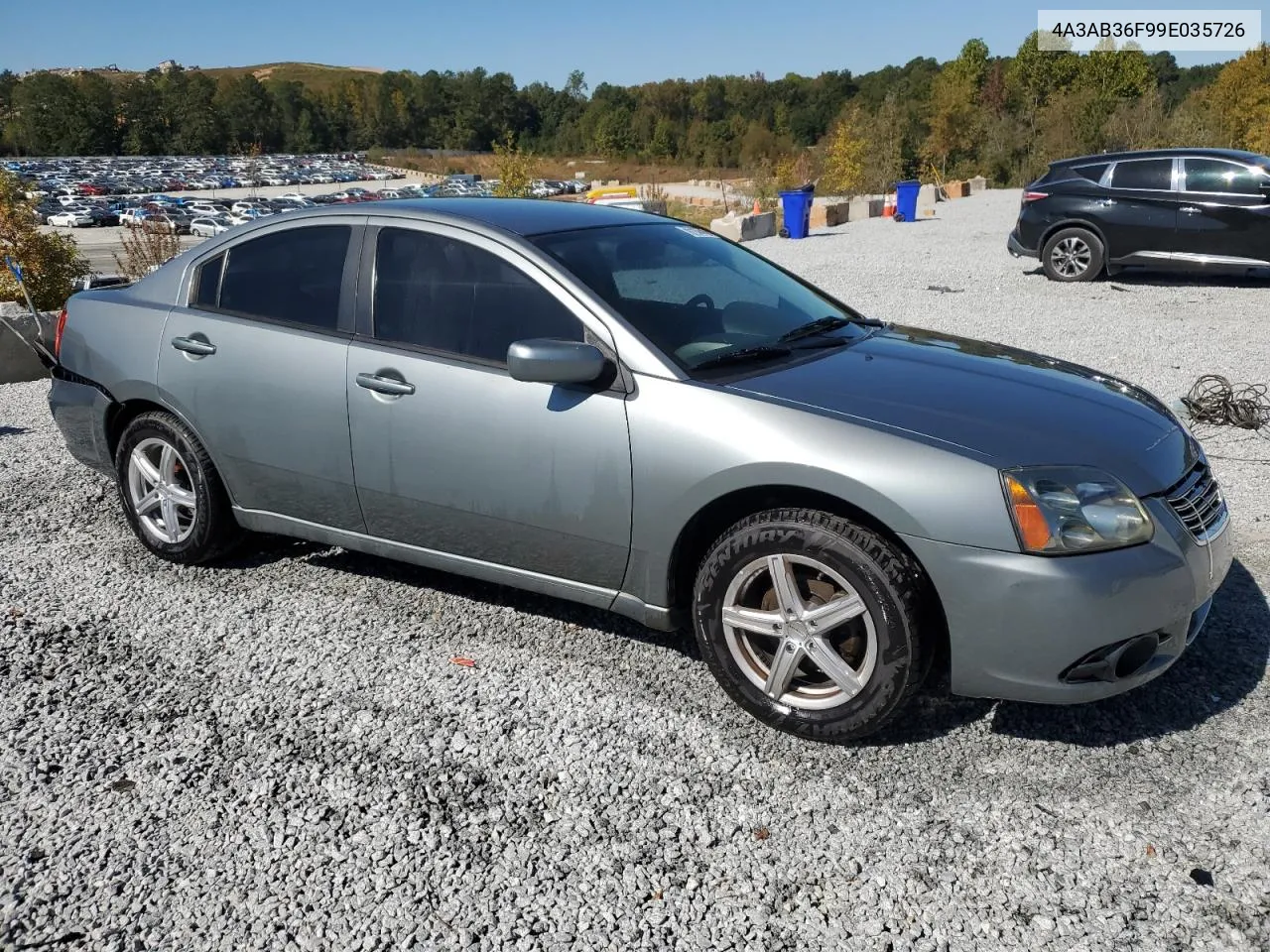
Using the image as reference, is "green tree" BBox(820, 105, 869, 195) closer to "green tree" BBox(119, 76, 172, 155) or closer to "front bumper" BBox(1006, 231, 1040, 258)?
"front bumper" BBox(1006, 231, 1040, 258)

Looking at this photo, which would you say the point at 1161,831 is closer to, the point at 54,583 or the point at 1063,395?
the point at 1063,395

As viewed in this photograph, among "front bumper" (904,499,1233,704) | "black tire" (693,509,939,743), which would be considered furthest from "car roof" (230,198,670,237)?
"front bumper" (904,499,1233,704)

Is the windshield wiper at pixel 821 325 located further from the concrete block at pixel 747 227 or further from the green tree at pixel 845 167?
the green tree at pixel 845 167

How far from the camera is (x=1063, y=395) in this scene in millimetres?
3576

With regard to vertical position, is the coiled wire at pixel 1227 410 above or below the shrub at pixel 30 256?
below

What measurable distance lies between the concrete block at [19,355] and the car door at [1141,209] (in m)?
12.3

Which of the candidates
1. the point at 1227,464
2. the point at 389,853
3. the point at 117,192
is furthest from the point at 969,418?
the point at 117,192

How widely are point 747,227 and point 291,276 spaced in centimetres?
1870

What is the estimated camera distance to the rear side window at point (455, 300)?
3719mm

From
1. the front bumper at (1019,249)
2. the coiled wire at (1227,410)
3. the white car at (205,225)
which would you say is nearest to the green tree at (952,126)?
the white car at (205,225)

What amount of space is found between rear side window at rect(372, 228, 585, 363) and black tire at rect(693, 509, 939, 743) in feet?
3.27

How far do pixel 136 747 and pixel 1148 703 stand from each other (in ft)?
11.1

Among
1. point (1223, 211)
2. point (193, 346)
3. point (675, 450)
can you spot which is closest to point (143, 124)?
point (1223, 211)

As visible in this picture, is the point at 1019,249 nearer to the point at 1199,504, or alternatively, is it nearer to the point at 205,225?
the point at 1199,504
